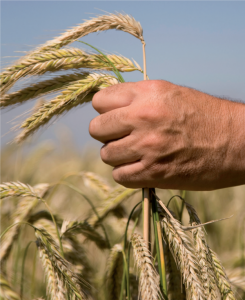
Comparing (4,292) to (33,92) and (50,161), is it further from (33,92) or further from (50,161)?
(50,161)

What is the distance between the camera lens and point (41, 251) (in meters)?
0.85

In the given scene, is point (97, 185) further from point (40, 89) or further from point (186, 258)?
point (186, 258)

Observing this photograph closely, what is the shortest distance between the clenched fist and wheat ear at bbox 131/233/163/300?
0.18 meters

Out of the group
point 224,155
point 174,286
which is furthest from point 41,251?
point 224,155

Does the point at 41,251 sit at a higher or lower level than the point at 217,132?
lower

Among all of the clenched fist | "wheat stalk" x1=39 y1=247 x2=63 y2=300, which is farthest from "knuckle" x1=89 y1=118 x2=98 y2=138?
"wheat stalk" x1=39 y1=247 x2=63 y2=300

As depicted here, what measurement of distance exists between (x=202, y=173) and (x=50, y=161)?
126 centimetres

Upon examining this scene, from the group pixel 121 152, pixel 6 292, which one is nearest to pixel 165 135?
pixel 121 152

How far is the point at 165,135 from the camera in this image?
0.81m

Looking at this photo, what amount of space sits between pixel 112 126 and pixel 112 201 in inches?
20.2

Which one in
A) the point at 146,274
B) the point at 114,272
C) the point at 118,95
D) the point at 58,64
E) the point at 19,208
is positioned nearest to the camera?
the point at 146,274

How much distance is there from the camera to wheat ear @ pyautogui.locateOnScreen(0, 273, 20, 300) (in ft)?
2.45

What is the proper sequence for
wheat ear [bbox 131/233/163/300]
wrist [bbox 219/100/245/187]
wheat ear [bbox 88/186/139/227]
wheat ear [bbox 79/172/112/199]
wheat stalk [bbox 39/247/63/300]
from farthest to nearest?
wheat ear [bbox 79/172/112/199], wheat ear [bbox 88/186/139/227], wrist [bbox 219/100/245/187], wheat stalk [bbox 39/247/63/300], wheat ear [bbox 131/233/163/300]

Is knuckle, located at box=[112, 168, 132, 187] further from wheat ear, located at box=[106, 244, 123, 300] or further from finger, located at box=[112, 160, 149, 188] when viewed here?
wheat ear, located at box=[106, 244, 123, 300]
